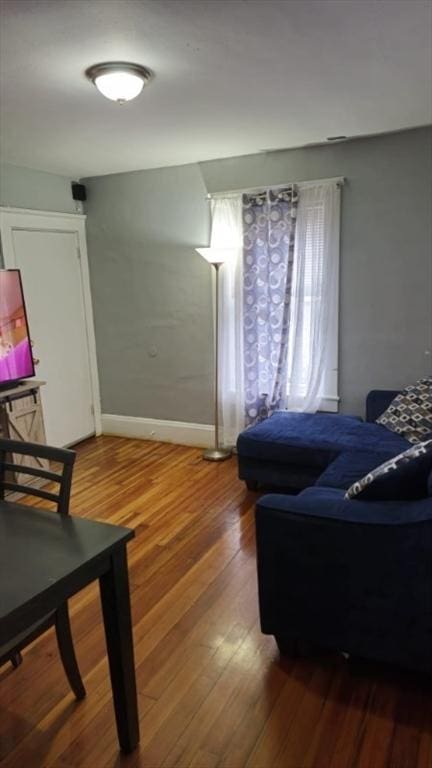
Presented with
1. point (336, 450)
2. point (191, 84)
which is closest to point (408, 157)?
point (191, 84)

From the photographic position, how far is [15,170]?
13.6 feet

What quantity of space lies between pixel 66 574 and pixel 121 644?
0.41 m

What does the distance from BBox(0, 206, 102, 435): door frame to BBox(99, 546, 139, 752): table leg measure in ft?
10.5

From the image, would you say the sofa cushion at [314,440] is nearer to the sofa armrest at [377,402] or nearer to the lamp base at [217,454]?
the sofa armrest at [377,402]

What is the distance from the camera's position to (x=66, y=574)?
1383mm

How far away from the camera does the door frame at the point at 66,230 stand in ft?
13.3

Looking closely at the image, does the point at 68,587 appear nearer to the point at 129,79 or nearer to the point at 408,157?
the point at 129,79

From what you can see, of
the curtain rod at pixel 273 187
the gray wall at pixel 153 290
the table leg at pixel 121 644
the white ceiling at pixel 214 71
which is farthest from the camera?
the gray wall at pixel 153 290

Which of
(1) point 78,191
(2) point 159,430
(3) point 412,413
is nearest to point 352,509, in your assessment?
(3) point 412,413

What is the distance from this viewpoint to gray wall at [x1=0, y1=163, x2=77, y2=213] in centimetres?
407

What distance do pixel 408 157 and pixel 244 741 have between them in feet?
11.5

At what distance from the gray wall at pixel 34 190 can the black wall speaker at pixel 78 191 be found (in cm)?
4

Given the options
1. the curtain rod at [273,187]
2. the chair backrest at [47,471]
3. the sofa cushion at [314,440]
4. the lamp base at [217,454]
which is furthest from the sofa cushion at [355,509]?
the curtain rod at [273,187]

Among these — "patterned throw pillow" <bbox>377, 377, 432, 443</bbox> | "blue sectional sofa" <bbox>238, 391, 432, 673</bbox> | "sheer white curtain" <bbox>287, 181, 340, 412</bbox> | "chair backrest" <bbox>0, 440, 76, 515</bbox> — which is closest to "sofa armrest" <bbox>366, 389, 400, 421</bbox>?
"patterned throw pillow" <bbox>377, 377, 432, 443</bbox>
